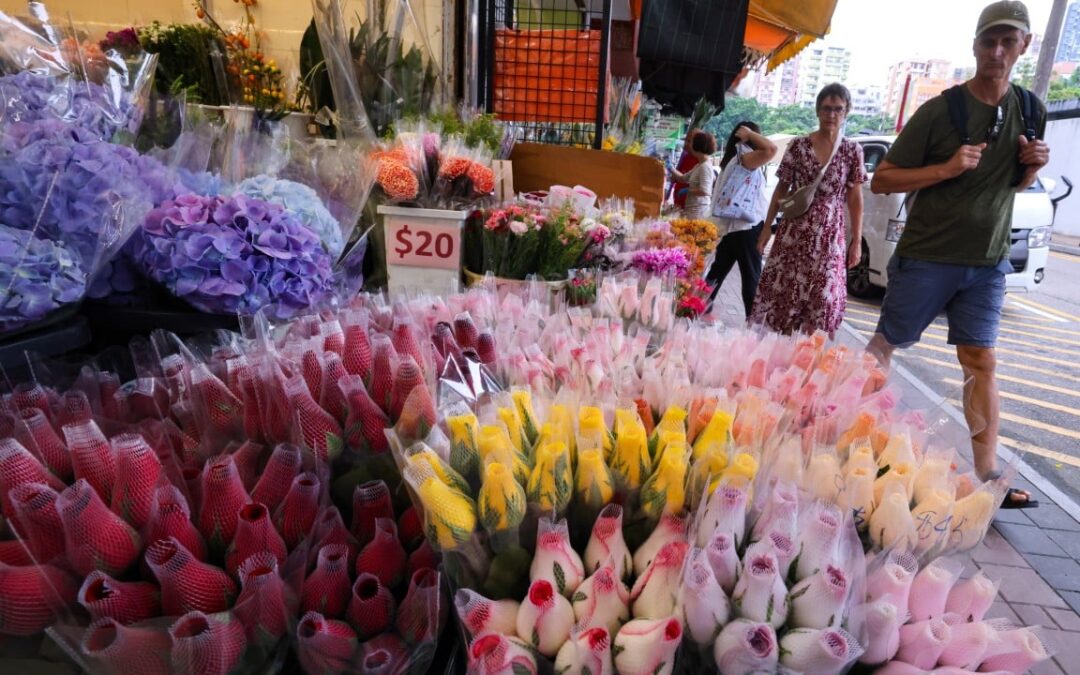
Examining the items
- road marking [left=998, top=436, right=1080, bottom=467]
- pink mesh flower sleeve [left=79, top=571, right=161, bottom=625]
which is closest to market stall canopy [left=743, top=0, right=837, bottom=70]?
road marking [left=998, top=436, right=1080, bottom=467]

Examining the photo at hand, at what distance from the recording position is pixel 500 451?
0.86m

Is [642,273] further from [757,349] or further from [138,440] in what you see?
[138,440]

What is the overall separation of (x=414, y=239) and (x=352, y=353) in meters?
1.26

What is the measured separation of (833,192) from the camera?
380 centimetres

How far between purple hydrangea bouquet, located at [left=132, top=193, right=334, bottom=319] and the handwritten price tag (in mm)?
811

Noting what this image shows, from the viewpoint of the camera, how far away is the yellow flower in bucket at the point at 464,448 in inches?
35.2

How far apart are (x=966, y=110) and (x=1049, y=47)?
1194 centimetres

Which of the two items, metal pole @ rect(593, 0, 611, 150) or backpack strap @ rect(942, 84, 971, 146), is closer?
backpack strap @ rect(942, 84, 971, 146)

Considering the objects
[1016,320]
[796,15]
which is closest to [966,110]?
[796,15]

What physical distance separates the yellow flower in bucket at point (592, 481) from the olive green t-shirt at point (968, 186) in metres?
2.83

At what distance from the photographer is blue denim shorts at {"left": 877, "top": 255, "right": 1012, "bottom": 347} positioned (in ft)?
9.73

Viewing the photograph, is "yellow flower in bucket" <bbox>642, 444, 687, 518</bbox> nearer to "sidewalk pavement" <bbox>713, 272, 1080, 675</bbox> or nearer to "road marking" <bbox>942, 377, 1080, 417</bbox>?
"sidewalk pavement" <bbox>713, 272, 1080, 675</bbox>

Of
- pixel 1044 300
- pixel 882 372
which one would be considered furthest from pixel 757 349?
pixel 1044 300

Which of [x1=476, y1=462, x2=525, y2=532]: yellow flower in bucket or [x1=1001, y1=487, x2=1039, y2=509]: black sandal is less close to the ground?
[x1=476, y1=462, x2=525, y2=532]: yellow flower in bucket
